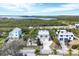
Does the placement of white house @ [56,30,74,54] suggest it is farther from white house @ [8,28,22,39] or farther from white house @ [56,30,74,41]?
white house @ [8,28,22,39]

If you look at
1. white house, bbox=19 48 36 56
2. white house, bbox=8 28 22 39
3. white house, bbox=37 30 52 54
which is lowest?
white house, bbox=19 48 36 56

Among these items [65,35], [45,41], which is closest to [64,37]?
[65,35]

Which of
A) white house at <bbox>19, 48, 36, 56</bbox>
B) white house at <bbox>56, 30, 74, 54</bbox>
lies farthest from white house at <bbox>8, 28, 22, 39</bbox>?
white house at <bbox>56, 30, 74, 54</bbox>

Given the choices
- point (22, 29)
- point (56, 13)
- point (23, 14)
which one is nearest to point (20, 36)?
point (22, 29)

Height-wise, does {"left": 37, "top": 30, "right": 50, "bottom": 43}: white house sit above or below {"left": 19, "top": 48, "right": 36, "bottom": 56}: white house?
above

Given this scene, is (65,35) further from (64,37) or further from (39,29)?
(39,29)

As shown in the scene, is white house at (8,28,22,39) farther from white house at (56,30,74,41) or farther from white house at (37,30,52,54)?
white house at (56,30,74,41)

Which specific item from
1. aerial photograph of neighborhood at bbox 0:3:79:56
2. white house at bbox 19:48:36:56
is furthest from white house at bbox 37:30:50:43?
white house at bbox 19:48:36:56

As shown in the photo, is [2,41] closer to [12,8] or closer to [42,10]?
[12,8]
